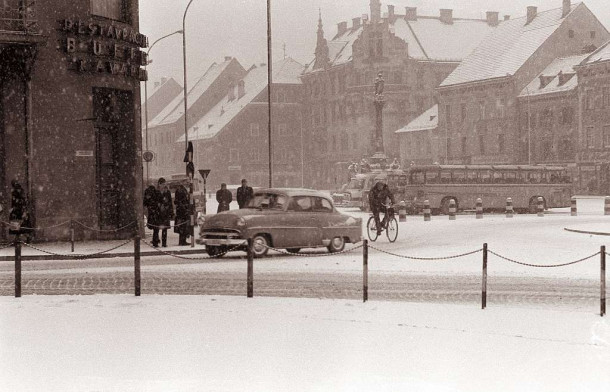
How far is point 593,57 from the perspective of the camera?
78.1m

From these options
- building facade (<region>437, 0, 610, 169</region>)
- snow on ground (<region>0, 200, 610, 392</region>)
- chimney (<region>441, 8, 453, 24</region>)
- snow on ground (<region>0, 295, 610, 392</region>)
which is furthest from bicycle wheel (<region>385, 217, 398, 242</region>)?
chimney (<region>441, 8, 453, 24</region>)

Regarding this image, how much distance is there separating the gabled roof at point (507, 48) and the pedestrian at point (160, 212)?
6284 centimetres

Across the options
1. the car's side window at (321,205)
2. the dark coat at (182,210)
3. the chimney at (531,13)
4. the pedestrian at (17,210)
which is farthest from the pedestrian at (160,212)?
the chimney at (531,13)

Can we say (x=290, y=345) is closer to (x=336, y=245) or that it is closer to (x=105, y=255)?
A: (x=336, y=245)

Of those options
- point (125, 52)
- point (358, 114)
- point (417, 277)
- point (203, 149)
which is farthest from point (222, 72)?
point (417, 277)

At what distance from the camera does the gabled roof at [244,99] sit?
106062 millimetres

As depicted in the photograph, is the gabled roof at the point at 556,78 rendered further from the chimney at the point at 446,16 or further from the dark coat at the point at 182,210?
the dark coat at the point at 182,210

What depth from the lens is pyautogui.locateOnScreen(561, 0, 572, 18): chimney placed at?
87.5 meters

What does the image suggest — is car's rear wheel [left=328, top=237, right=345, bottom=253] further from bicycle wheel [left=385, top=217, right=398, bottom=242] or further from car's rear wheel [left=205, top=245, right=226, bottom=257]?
bicycle wheel [left=385, top=217, right=398, bottom=242]

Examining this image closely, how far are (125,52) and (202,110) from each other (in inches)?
3487

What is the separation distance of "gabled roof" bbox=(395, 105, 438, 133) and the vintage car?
7244cm

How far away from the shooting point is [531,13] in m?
90.2

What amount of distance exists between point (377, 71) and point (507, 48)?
14476 mm

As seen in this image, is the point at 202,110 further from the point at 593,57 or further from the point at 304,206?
the point at 304,206
